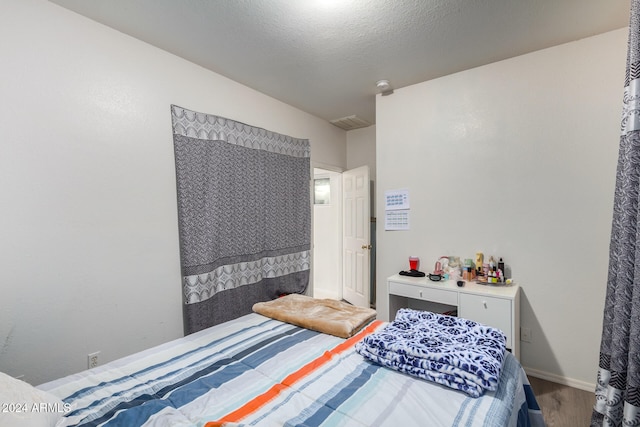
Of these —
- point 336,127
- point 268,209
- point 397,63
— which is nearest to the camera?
point 397,63

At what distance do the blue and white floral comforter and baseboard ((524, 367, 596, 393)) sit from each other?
1423mm

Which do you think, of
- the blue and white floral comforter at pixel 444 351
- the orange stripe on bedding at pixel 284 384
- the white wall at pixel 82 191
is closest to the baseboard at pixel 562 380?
the blue and white floral comforter at pixel 444 351

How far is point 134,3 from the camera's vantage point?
176 centimetres

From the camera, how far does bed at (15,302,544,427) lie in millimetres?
988

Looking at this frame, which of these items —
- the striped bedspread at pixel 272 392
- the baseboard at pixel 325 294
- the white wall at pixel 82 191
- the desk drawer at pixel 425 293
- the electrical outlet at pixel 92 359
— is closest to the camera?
the striped bedspread at pixel 272 392

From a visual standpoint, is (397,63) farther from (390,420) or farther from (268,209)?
(390,420)

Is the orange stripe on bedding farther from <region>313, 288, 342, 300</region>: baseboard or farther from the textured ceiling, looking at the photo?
<region>313, 288, 342, 300</region>: baseboard

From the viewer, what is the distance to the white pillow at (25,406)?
799 millimetres

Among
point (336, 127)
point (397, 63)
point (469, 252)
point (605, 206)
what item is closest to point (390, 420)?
point (469, 252)

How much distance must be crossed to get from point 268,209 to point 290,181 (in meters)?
0.46

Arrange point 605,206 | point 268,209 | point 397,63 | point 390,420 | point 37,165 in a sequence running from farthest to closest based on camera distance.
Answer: point 268,209 → point 397,63 → point 605,206 → point 37,165 → point 390,420

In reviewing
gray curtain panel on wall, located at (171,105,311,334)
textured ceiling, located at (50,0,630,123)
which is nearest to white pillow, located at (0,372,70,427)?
gray curtain panel on wall, located at (171,105,311,334)

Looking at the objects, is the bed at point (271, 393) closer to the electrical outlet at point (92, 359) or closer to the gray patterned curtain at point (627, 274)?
the gray patterned curtain at point (627, 274)

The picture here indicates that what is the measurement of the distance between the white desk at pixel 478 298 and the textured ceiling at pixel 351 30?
6.02 ft
